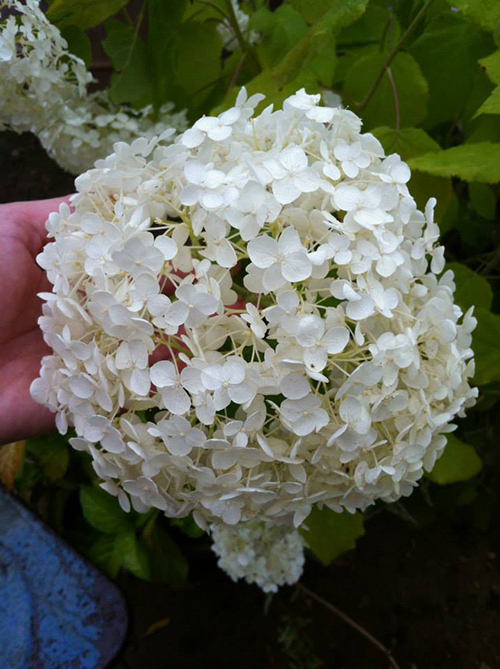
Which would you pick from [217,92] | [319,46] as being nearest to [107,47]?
[217,92]

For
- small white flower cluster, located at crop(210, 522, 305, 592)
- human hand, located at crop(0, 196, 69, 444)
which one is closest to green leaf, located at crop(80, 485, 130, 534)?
small white flower cluster, located at crop(210, 522, 305, 592)

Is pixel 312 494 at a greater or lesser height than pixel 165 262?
lesser

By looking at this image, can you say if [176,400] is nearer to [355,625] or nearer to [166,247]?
[166,247]

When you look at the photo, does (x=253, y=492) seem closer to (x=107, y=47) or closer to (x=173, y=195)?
(x=173, y=195)

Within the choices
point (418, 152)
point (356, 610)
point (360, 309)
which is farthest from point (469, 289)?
point (356, 610)

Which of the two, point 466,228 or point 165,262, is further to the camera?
point 466,228

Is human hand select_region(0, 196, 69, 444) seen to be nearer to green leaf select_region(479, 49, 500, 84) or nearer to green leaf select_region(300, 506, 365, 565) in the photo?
green leaf select_region(300, 506, 365, 565)

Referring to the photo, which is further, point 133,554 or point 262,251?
point 133,554
